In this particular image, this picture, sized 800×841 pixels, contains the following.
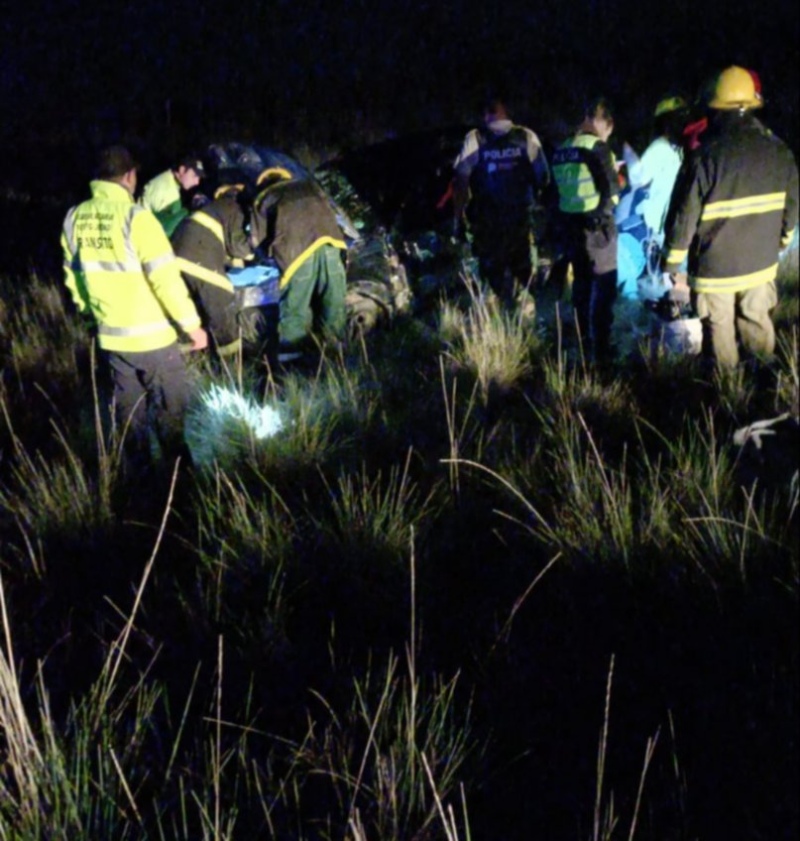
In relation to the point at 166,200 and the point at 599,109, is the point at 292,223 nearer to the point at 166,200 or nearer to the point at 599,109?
the point at 166,200

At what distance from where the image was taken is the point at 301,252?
5570mm

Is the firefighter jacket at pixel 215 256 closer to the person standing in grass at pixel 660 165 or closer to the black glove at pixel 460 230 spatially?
the black glove at pixel 460 230

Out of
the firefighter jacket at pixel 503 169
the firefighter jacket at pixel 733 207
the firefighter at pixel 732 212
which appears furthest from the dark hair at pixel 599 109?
the firefighter jacket at pixel 733 207

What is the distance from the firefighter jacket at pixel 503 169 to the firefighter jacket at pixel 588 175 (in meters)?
0.40

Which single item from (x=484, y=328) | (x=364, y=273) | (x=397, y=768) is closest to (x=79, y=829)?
(x=397, y=768)

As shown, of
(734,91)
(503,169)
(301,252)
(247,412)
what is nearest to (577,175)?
(503,169)

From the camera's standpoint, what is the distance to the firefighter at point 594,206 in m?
5.71

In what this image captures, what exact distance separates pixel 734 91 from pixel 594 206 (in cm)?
163

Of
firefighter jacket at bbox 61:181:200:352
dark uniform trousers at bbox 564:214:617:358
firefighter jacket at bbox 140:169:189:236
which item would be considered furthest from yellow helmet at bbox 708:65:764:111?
firefighter jacket at bbox 140:169:189:236

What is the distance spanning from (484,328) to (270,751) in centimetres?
320

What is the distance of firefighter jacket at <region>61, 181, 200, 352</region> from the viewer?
400 cm

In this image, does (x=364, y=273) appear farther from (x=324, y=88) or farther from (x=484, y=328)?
(x=324, y=88)

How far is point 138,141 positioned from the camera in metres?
13.1

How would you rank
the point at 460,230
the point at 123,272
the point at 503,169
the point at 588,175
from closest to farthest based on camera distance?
the point at 123,272, the point at 588,175, the point at 503,169, the point at 460,230
